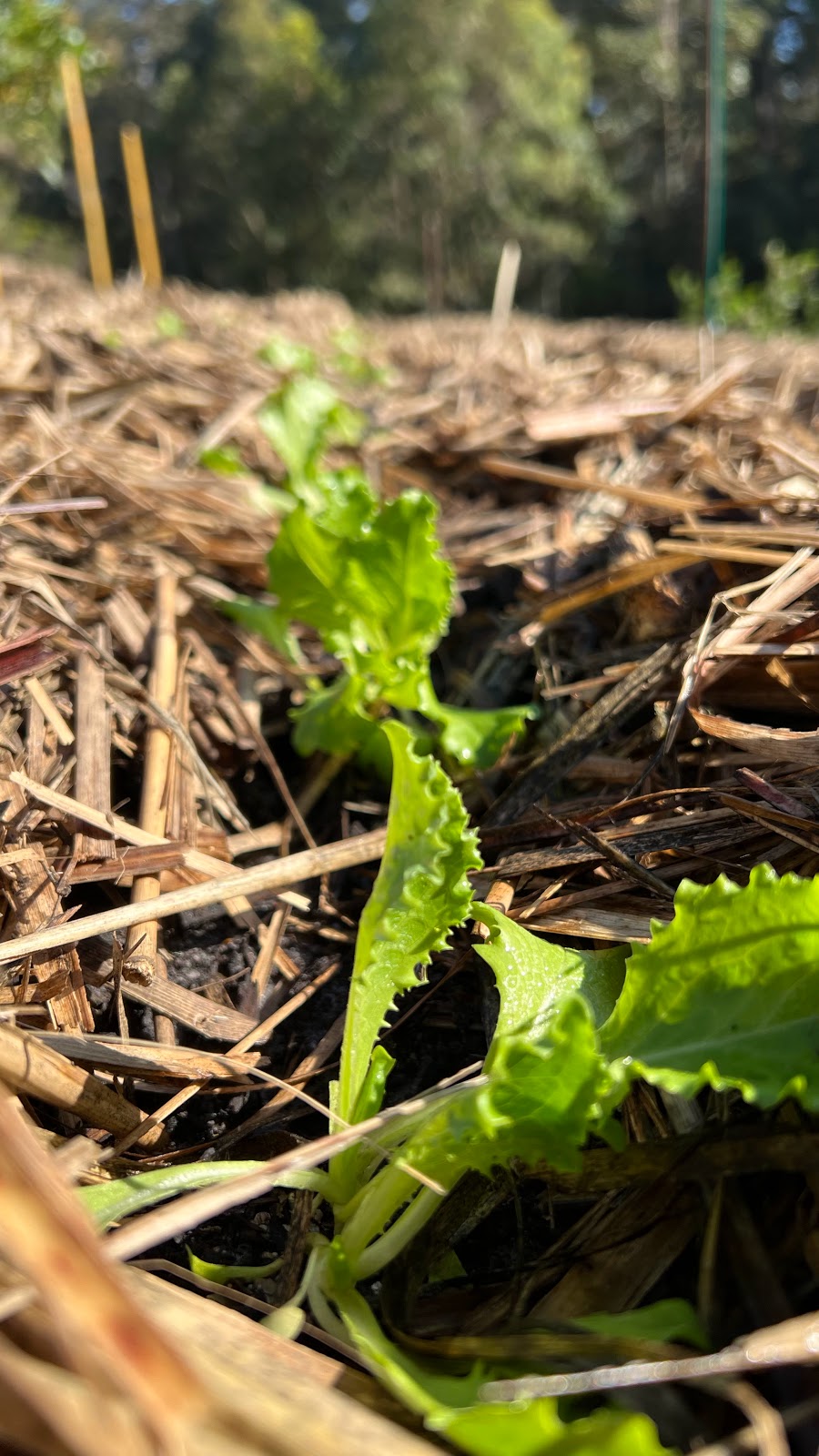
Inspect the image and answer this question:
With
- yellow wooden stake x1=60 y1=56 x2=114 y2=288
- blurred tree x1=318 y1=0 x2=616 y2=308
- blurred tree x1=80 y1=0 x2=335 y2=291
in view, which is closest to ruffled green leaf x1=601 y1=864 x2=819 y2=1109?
yellow wooden stake x1=60 y1=56 x2=114 y2=288

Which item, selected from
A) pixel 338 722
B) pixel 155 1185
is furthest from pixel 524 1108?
pixel 338 722

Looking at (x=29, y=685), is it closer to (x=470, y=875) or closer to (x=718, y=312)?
(x=470, y=875)


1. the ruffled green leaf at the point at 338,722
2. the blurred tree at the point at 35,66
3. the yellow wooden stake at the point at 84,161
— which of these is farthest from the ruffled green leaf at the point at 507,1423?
the yellow wooden stake at the point at 84,161

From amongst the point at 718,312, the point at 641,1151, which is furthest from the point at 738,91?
the point at 641,1151

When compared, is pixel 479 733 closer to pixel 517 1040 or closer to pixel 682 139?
pixel 517 1040

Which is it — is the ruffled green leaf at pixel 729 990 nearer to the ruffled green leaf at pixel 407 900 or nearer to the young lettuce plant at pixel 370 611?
the ruffled green leaf at pixel 407 900
